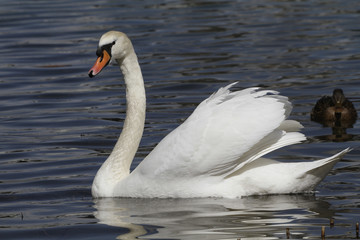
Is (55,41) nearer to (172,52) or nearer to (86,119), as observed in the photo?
(172,52)

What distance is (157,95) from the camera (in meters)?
15.0

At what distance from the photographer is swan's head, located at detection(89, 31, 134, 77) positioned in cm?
950

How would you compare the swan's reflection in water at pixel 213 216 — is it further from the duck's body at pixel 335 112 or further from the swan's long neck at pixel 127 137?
the duck's body at pixel 335 112

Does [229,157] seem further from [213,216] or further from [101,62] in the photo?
[101,62]

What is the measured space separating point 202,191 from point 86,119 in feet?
15.8

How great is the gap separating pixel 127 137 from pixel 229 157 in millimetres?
1518

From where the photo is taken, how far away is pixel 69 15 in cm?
2339

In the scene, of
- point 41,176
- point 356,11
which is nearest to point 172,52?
point 356,11

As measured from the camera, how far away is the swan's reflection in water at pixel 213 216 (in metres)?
7.77

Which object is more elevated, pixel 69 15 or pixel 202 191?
pixel 69 15

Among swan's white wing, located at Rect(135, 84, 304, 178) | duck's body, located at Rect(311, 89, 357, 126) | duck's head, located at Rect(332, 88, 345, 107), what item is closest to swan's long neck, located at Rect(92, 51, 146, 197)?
swan's white wing, located at Rect(135, 84, 304, 178)

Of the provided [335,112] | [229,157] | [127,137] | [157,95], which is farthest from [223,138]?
[157,95]

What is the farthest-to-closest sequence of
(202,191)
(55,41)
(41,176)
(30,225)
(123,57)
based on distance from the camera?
(55,41), (41,176), (123,57), (202,191), (30,225)

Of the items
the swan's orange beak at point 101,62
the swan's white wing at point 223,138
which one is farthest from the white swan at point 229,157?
the swan's orange beak at point 101,62
